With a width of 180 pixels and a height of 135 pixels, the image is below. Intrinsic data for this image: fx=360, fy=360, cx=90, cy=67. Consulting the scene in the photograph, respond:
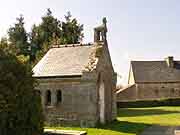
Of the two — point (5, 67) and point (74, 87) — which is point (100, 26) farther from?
point (5, 67)

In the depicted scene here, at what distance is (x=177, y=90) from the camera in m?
74.4

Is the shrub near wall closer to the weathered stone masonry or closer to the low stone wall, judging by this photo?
the low stone wall

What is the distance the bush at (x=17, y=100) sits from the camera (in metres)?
13.7

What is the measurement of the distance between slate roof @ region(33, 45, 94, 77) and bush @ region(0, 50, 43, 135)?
43.9ft

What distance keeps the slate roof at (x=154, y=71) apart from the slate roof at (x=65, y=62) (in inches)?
1724

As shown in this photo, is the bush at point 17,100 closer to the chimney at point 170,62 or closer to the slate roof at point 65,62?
the slate roof at point 65,62

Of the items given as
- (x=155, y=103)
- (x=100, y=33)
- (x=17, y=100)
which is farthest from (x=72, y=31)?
(x=17, y=100)

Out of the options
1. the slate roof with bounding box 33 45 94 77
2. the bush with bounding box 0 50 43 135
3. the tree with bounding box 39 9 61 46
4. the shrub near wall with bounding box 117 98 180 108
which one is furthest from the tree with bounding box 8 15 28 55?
the bush with bounding box 0 50 43 135

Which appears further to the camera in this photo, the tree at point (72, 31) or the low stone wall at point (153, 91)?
the low stone wall at point (153, 91)

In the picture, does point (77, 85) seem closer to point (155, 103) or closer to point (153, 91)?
point (155, 103)

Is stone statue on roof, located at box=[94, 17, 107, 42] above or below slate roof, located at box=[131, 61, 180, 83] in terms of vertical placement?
above

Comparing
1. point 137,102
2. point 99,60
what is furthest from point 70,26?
point 99,60

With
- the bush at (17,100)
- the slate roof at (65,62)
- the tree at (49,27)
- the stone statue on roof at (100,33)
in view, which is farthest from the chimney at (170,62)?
the bush at (17,100)

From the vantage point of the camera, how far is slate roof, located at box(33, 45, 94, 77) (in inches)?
1137
